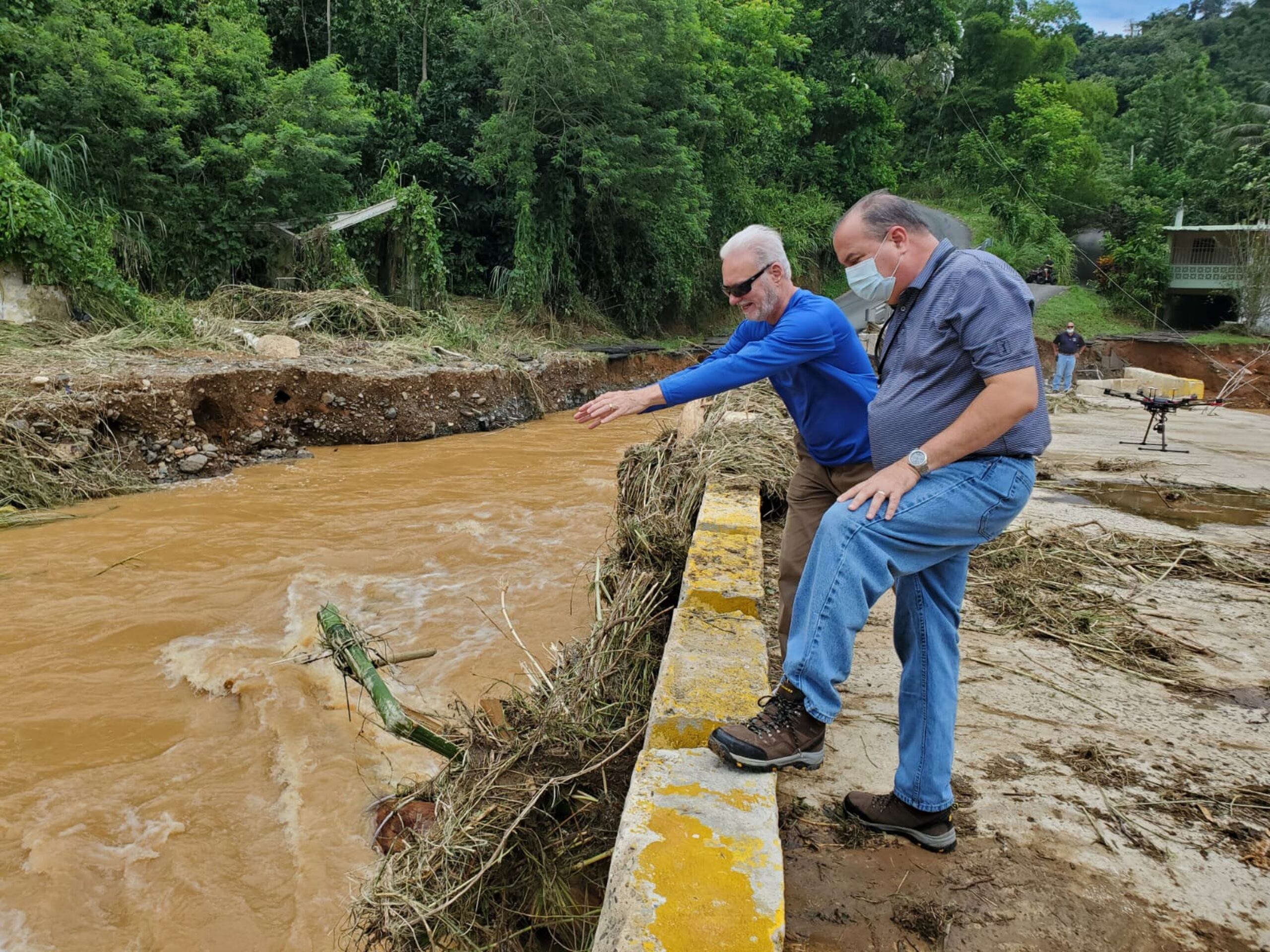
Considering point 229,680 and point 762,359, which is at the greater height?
point 762,359

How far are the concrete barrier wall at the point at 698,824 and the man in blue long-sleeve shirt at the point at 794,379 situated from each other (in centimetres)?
43

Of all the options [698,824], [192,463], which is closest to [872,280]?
[698,824]

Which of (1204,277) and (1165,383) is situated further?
(1204,277)

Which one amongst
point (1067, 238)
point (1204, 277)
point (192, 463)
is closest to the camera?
point (192, 463)

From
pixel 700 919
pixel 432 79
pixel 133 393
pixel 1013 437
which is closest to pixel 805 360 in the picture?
pixel 1013 437

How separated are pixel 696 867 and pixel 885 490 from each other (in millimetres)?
899

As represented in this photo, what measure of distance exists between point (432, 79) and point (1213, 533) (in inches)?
749

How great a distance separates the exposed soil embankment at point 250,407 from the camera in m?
7.50

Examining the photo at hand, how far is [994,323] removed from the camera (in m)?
1.75

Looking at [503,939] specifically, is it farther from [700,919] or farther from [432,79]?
[432,79]

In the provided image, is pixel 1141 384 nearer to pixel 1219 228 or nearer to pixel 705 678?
pixel 1219 228

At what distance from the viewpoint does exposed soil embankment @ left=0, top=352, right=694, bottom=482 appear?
24.6 ft

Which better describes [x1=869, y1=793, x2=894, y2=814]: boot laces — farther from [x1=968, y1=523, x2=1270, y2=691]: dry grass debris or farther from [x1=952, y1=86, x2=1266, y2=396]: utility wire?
[x1=952, y1=86, x2=1266, y2=396]: utility wire

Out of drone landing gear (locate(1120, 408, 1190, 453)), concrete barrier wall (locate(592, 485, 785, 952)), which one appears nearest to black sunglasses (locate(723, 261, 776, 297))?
concrete barrier wall (locate(592, 485, 785, 952))
